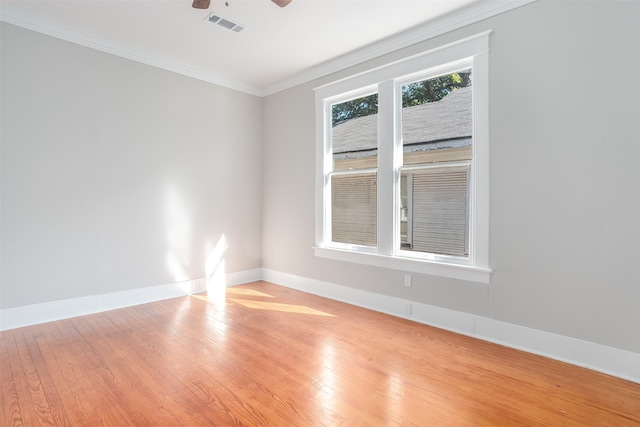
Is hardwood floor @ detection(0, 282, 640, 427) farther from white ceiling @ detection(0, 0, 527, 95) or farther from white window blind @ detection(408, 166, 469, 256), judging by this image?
white ceiling @ detection(0, 0, 527, 95)

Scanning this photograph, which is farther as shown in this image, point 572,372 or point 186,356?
point 186,356

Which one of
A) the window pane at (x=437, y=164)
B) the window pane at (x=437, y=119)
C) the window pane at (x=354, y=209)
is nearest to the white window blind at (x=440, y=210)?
the window pane at (x=437, y=164)

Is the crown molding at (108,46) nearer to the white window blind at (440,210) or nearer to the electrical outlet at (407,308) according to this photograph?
the white window blind at (440,210)

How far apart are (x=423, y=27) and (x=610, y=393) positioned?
11.1 ft

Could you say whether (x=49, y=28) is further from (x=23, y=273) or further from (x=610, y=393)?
(x=610, y=393)

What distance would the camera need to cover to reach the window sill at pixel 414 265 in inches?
118

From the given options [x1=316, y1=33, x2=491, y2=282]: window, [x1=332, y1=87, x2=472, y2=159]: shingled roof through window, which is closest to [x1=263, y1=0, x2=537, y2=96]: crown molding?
[x1=316, y1=33, x2=491, y2=282]: window

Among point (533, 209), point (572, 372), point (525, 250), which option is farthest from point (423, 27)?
point (572, 372)

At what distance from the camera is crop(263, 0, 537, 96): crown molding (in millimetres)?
2870

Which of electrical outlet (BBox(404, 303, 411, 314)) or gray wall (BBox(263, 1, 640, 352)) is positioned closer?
gray wall (BBox(263, 1, 640, 352))

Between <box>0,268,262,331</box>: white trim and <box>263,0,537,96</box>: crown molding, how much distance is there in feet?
10.7

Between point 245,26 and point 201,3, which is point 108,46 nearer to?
point 245,26

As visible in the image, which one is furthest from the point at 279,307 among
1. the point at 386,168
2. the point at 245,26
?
the point at 245,26

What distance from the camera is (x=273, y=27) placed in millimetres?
3361
